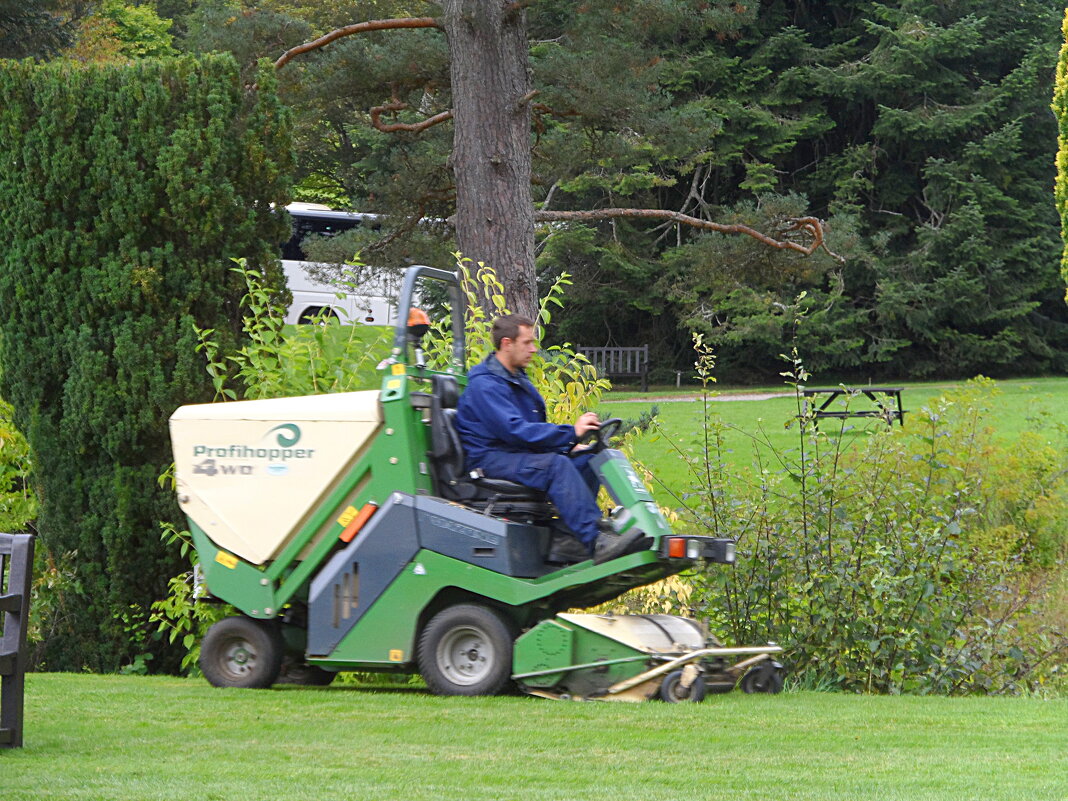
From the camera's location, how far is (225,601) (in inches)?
313

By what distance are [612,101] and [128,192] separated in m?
7.30

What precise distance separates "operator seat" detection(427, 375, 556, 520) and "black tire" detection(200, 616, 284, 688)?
128 cm

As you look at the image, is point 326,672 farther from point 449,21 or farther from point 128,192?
point 449,21

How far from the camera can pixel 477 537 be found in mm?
7414

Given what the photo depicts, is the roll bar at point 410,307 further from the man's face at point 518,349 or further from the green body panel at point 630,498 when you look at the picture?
the green body panel at point 630,498

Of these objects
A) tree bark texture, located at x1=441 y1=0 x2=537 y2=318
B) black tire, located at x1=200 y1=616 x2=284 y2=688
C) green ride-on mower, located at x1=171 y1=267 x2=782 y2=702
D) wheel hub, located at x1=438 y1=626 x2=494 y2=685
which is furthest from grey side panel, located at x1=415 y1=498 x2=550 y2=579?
tree bark texture, located at x1=441 y1=0 x2=537 y2=318

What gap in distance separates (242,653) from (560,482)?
213cm

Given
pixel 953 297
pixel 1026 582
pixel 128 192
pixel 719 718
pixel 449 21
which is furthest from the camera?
pixel 953 297

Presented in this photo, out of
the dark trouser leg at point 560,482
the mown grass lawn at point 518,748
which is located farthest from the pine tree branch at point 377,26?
the mown grass lawn at point 518,748

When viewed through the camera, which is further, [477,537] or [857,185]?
[857,185]

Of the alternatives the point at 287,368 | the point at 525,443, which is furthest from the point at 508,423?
the point at 287,368

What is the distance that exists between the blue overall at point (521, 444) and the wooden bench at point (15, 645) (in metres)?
2.42

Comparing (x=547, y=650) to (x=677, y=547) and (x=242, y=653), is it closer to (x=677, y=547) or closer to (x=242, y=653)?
(x=677, y=547)

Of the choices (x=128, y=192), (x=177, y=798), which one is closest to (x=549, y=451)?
(x=177, y=798)
